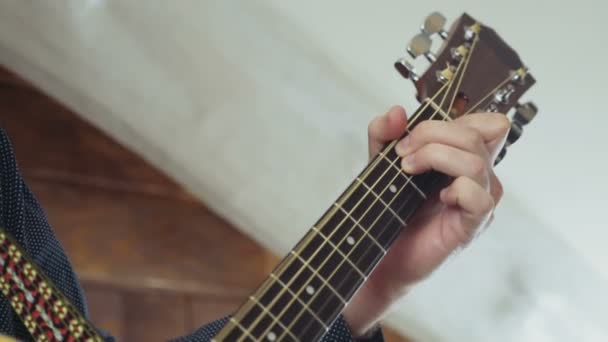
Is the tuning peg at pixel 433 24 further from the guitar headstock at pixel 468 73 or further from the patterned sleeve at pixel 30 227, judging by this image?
the patterned sleeve at pixel 30 227

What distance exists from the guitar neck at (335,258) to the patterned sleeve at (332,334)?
92mm

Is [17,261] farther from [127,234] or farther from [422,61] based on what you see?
[422,61]

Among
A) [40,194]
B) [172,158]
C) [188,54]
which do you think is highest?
[188,54]

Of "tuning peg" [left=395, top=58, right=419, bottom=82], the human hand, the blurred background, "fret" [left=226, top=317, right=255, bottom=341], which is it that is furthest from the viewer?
the blurred background

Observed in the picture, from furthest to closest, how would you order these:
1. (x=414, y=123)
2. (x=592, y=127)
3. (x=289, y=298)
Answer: (x=592, y=127) < (x=414, y=123) < (x=289, y=298)

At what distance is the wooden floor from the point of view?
46.4 inches

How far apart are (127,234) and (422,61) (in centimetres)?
58

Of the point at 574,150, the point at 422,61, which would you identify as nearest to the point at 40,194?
the point at 422,61

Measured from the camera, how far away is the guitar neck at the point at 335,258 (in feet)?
1.47

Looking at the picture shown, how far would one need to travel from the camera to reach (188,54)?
1202 millimetres

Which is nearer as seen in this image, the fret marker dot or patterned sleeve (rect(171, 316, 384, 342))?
the fret marker dot

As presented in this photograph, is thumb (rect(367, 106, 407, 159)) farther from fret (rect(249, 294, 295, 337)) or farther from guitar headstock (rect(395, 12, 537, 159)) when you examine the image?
fret (rect(249, 294, 295, 337))

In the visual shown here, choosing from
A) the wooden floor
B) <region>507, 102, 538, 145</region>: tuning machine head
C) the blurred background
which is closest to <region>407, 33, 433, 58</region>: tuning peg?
<region>507, 102, 538, 145</region>: tuning machine head

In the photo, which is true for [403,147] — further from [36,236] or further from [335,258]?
[36,236]
